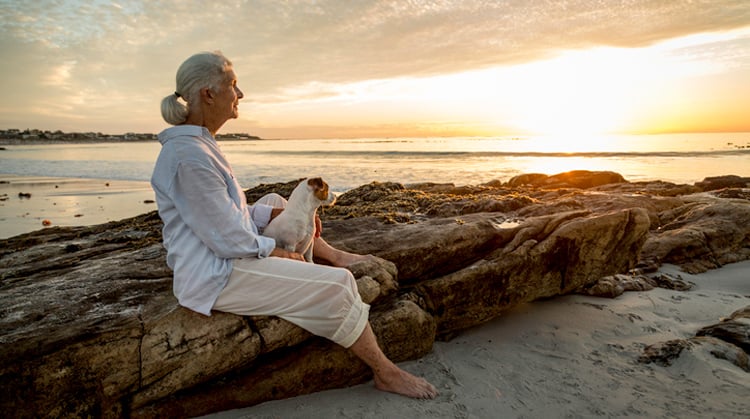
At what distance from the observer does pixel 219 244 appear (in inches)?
126

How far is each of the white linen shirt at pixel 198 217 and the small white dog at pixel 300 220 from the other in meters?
0.56

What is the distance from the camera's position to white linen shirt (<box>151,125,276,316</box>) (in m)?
3.13

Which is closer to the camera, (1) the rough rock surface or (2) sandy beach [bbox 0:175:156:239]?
(1) the rough rock surface

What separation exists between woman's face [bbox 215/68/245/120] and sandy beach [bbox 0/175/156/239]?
10.0 m

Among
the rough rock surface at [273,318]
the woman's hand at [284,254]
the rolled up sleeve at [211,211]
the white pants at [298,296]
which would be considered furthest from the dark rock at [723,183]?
the rolled up sleeve at [211,211]

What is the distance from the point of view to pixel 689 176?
74.3 ft

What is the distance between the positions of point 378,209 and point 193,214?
4529 mm

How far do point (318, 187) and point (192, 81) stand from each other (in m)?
1.43

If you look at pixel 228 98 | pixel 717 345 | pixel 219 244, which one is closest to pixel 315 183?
pixel 228 98

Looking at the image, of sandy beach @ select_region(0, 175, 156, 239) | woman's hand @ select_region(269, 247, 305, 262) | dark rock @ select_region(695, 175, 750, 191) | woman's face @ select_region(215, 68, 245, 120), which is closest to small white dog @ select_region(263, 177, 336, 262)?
woman's hand @ select_region(269, 247, 305, 262)

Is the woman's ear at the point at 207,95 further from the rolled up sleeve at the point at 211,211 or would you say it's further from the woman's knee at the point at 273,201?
the woman's knee at the point at 273,201

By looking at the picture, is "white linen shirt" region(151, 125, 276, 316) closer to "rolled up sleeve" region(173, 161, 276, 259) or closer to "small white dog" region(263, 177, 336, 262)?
"rolled up sleeve" region(173, 161, 276, 259)

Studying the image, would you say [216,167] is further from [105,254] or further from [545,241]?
[545,241]

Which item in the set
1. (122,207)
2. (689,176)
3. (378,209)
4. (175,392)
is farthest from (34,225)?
(689,176)
